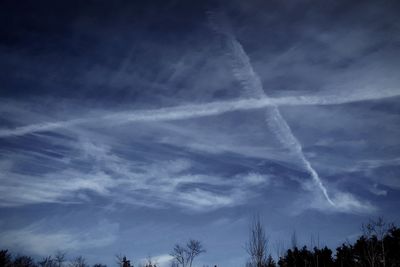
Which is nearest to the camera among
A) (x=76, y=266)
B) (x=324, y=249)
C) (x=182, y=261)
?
(x=324, y=249)

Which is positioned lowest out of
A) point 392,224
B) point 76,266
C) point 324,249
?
point 76,266

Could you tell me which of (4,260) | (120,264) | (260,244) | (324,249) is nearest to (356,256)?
(324,249)

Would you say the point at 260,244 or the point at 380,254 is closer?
the point at 260,244

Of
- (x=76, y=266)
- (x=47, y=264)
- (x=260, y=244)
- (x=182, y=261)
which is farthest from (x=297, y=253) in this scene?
(x=47, y=264)

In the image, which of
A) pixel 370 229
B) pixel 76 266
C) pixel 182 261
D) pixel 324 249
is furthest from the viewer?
pixel 76 266

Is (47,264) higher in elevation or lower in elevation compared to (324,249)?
lower

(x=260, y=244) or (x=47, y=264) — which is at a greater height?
(x=260, y=244)

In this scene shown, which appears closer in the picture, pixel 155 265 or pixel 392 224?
pixel 392 224

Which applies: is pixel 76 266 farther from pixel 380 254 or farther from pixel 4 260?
pixel 380 254

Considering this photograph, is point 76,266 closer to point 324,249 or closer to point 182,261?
point 182,261

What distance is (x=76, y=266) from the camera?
2699 inches

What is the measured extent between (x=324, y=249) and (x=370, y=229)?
12.3 metres

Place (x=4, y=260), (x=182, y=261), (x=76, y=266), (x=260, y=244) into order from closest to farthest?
(x=260, y=244) < (x=4, y=260) < (x=182, y=261) < (x=76, y=266)

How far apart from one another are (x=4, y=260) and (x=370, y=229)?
45.3m
